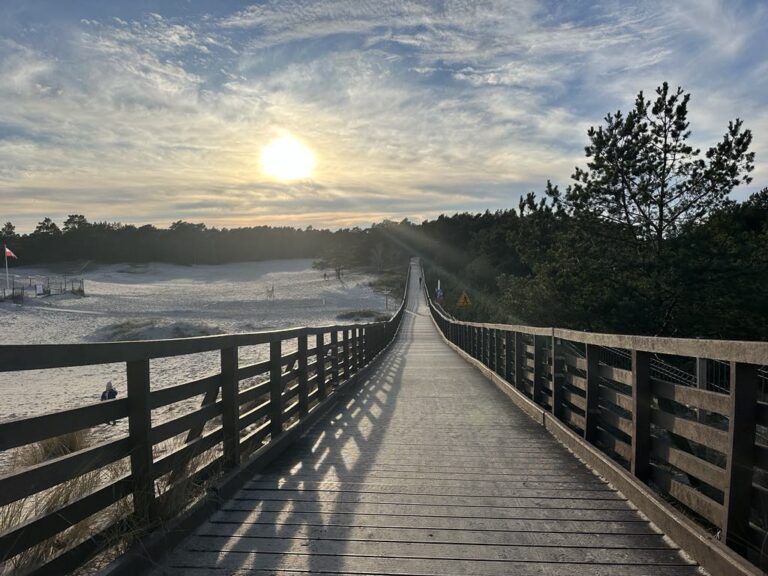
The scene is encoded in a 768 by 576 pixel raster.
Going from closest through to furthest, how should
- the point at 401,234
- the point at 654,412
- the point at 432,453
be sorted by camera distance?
the point at 654,412 → the point at 432,453 → the point at 401,234

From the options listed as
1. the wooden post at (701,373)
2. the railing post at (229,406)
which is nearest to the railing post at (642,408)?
the wooden post at (701,373)

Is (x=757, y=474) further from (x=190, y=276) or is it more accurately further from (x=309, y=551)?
(x=190, y=276)

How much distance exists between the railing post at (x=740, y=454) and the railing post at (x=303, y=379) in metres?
4.64

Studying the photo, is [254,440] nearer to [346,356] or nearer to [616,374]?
[616,374]

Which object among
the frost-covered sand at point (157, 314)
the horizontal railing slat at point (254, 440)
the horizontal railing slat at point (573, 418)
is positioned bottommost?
the frost-covered sand at point (157, 314)

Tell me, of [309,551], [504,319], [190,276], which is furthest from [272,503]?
[190,276]

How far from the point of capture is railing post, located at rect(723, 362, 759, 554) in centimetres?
295

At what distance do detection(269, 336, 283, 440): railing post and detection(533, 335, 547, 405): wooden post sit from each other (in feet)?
11.3

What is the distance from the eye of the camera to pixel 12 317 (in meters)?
40.2

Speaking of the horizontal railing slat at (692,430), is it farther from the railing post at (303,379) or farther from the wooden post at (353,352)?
the wooden post at (353,352)

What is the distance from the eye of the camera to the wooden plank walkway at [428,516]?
3289mm

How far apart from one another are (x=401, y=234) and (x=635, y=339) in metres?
121

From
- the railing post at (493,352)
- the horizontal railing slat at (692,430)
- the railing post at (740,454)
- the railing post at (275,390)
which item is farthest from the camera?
the railing post at (493,352)

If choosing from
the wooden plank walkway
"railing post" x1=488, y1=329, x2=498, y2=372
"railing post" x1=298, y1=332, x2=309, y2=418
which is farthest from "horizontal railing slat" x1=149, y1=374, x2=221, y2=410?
"railing post" x1=488, y1=329, x2=498, y2=372
